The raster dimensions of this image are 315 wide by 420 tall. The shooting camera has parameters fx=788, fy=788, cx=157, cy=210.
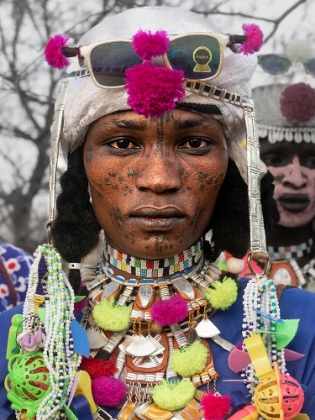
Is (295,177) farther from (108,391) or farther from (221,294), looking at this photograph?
(108,391)

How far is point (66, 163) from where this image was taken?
9.08ft

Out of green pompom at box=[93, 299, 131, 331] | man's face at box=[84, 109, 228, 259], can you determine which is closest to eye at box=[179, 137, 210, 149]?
man's face at box=[84, 109, 228, 259]

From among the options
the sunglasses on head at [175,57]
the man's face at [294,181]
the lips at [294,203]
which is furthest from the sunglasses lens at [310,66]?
the sunglasses on head at [175,57]

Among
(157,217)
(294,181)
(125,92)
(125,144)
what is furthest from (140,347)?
(294,181)

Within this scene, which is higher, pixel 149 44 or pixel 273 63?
pixel 273 63

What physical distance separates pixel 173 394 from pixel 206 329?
0.79 ft

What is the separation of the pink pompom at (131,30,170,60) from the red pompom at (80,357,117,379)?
952mm

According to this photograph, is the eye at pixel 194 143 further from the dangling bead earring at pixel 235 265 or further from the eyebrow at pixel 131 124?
the dangling bead earring at pixel 235 265

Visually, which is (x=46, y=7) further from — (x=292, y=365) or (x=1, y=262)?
(x=292, y=365)

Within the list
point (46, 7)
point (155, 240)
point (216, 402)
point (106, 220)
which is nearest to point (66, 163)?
point (106, 220)

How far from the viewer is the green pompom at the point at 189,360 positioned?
7.89 feet

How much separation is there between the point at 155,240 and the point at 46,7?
385cm

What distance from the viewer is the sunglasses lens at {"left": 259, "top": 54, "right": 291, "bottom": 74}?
4.65 metres

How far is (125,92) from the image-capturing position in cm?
245
